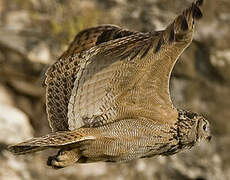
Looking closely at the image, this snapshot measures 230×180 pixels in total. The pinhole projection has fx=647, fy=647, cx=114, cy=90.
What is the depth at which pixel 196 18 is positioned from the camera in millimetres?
2299

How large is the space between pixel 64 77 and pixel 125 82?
33cm

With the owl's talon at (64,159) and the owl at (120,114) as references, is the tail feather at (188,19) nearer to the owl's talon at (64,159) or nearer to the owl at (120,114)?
the owl at (120,114)

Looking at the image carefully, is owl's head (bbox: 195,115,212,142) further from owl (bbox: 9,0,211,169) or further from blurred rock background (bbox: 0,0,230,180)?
blurred rock background (bbox: 0,0,230,180)

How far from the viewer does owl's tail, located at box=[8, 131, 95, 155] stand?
250 cm

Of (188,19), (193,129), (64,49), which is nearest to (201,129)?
(193,129)

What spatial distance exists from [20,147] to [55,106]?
0.36 meters

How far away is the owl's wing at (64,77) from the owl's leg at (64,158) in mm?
174

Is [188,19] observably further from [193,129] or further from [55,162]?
[55,162]

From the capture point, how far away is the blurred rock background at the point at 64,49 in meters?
5.25

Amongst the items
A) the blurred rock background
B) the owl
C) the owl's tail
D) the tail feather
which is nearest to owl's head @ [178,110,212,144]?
the owl

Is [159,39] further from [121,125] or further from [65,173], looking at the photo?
[65,173]

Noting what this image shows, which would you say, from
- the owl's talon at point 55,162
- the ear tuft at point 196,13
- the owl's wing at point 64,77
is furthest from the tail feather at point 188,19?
the owl's talon at point 55,162

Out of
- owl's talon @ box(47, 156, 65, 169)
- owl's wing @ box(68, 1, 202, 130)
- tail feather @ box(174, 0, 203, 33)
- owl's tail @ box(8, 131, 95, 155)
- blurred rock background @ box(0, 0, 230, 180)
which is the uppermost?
blurred rock background @ box(0, 0, 230, 180)

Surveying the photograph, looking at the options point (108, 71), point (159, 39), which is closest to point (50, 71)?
point (108, 71)
